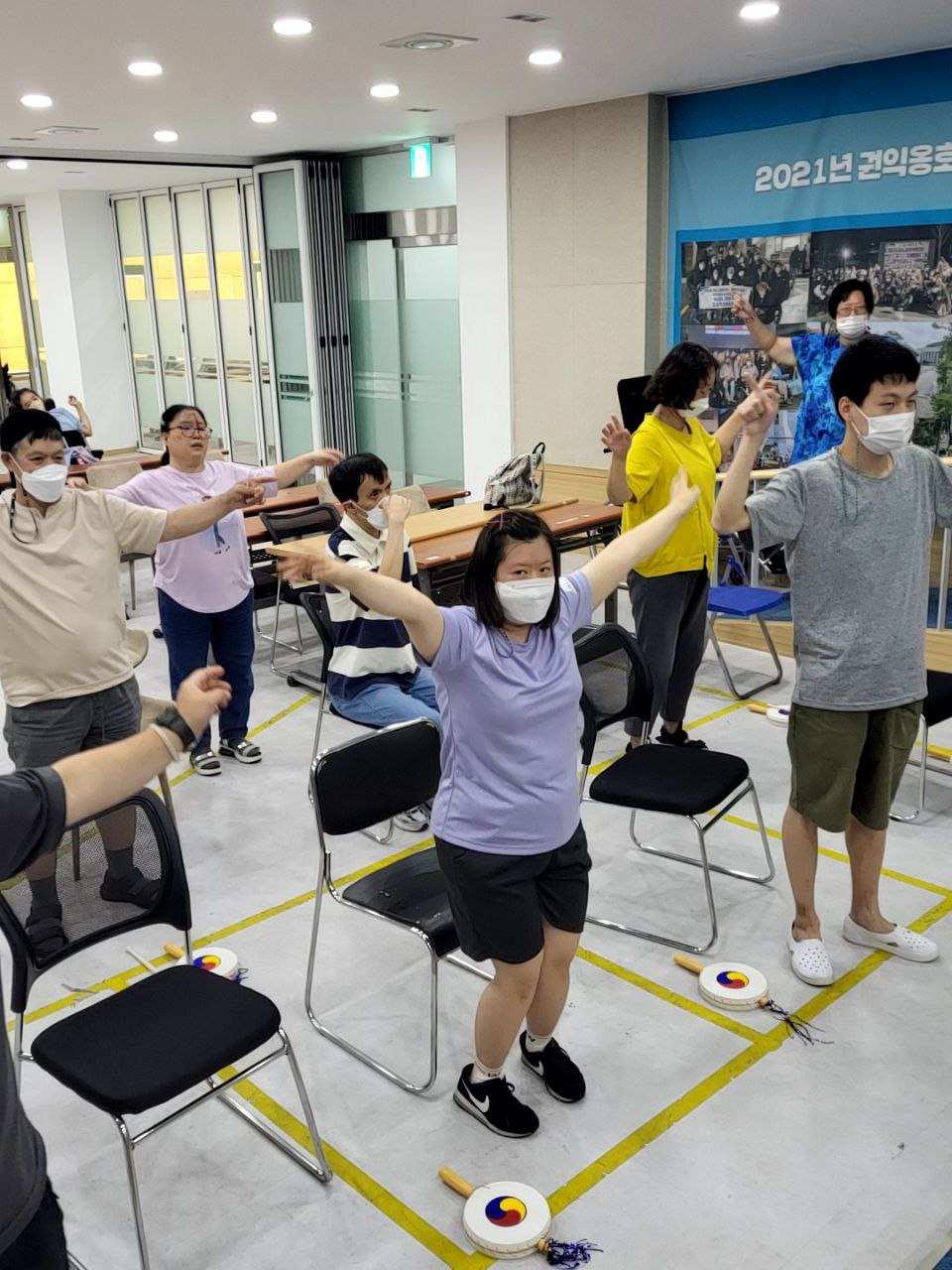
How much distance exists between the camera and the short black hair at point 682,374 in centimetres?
455

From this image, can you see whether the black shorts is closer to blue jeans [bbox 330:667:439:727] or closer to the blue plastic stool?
blue jeans [bbox 330:667:439:727]

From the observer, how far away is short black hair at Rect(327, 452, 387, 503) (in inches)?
178

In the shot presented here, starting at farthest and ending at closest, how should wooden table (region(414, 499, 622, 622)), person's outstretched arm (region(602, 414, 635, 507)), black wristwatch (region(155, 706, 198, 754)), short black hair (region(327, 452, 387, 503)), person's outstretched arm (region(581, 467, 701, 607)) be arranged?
wooden table (region(414, 499, 622, 622)) < short black hair (region(327, 452, 387, 503)) < person's outstretched arm (region(602, 414, 635, 507)) < person's outstretched arm (region(581, 467, 701, 607)) < black wristwatch (region(155, 706, 198, 754))

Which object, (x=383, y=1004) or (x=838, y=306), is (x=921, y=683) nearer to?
(x=383, y=1004)

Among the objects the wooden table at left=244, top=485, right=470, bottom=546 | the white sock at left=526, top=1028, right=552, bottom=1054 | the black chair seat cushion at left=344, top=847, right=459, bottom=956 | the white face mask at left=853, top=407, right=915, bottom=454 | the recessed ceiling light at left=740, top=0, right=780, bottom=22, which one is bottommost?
the white sock at left=526, top=1028, right=552, bottom=1054

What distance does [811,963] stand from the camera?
142 inches

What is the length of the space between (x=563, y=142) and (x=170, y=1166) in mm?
7505

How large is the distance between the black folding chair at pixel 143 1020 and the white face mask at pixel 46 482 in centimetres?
118

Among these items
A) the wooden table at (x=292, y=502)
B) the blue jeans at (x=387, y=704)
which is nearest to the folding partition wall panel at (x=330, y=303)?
the wooden table at (x=292, y=502)

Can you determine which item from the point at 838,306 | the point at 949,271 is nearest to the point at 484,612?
the point at 838,306

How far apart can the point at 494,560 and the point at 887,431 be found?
1.21m

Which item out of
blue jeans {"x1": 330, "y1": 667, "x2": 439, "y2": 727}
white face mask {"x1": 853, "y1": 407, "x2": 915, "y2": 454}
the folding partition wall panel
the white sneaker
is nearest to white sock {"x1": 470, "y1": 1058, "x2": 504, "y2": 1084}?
blue jeans {"x1": 330, "y1": 667, "x2": 439, "y2": 727}

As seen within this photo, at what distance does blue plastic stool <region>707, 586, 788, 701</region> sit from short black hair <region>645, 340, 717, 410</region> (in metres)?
1.40

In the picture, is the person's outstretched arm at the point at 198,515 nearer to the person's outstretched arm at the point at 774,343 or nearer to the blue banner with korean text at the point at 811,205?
the person's outstretched arm at the point at 774,343
